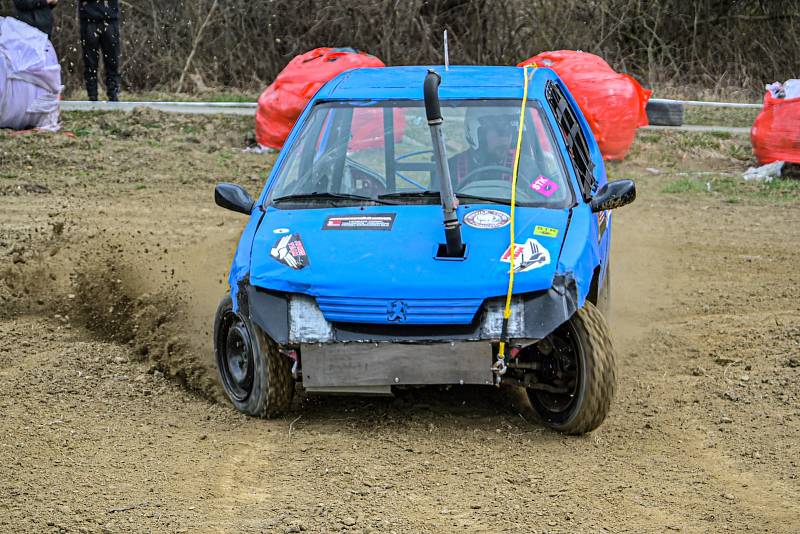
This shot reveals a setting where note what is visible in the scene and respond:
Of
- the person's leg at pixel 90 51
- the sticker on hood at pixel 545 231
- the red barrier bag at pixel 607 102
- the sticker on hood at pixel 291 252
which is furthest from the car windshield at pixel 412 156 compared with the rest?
the person's leg at pixel 90 51

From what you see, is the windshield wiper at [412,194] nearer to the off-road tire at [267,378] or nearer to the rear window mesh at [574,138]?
the rear window mesh at [574,138]

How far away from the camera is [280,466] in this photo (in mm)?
5402

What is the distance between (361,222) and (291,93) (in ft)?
26.3

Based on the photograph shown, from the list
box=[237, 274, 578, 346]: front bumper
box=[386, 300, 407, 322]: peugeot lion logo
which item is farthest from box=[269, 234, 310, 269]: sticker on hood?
box=[386, 300, 407, 322]: peugeot lion logo

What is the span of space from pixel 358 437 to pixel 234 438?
616mm

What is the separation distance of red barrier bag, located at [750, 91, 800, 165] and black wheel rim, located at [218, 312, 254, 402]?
8.48 m

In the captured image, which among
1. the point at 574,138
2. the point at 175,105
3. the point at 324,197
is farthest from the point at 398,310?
the point at 175,105

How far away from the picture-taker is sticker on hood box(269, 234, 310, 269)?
5840 millimetres

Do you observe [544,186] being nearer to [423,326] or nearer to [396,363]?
[423,326]

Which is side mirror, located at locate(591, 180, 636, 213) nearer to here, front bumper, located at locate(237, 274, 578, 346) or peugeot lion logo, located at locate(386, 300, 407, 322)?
front bumper, located at locate(237, 274, 578, 346)

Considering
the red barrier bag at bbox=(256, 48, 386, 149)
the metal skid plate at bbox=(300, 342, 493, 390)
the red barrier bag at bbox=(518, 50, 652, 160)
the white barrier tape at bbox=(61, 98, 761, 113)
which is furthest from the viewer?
the white barrier tape at bbox=(61, 98, 761, 113)

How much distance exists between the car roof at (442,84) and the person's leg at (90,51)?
10295 millimetres

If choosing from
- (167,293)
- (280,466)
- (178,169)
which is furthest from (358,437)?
(178,169)

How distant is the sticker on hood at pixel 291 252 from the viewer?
19.2 ft
